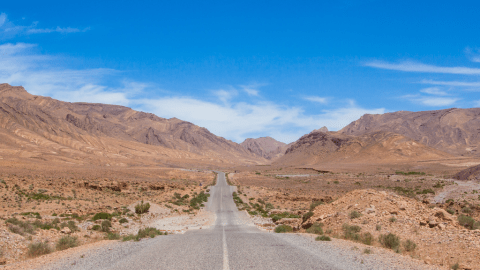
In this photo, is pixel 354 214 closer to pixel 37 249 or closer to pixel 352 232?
pixel 352 232

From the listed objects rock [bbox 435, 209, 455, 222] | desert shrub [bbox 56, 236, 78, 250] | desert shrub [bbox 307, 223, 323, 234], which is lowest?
desert shrub [bbox 307, 223, 323, 234]

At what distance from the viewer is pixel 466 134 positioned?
19300 cm

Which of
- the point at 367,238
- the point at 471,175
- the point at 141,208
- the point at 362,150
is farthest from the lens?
the point at 362,150

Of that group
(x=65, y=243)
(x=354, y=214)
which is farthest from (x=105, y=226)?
(x=354, y=214)

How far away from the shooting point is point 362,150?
153 metres

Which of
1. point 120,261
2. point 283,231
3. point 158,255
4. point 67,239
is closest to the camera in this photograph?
point 120,261

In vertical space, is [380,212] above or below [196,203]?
above

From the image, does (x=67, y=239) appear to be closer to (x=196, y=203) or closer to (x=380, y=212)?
(x=380, y=212)

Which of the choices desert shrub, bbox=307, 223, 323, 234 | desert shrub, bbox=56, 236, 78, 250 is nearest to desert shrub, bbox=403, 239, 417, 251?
desert shrub, bbox=307, 223, 323, 234

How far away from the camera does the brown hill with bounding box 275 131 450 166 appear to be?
448 ft

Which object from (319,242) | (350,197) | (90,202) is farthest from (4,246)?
(90,202)

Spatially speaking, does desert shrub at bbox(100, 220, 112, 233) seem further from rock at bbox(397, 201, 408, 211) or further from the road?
rock at bbox(397, 201, 408, 211)

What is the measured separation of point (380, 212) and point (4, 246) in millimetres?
15674

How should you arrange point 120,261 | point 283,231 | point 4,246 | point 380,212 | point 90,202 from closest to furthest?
point 120,261, point 4,246, point 380,212, point 283,231, point 90,202
